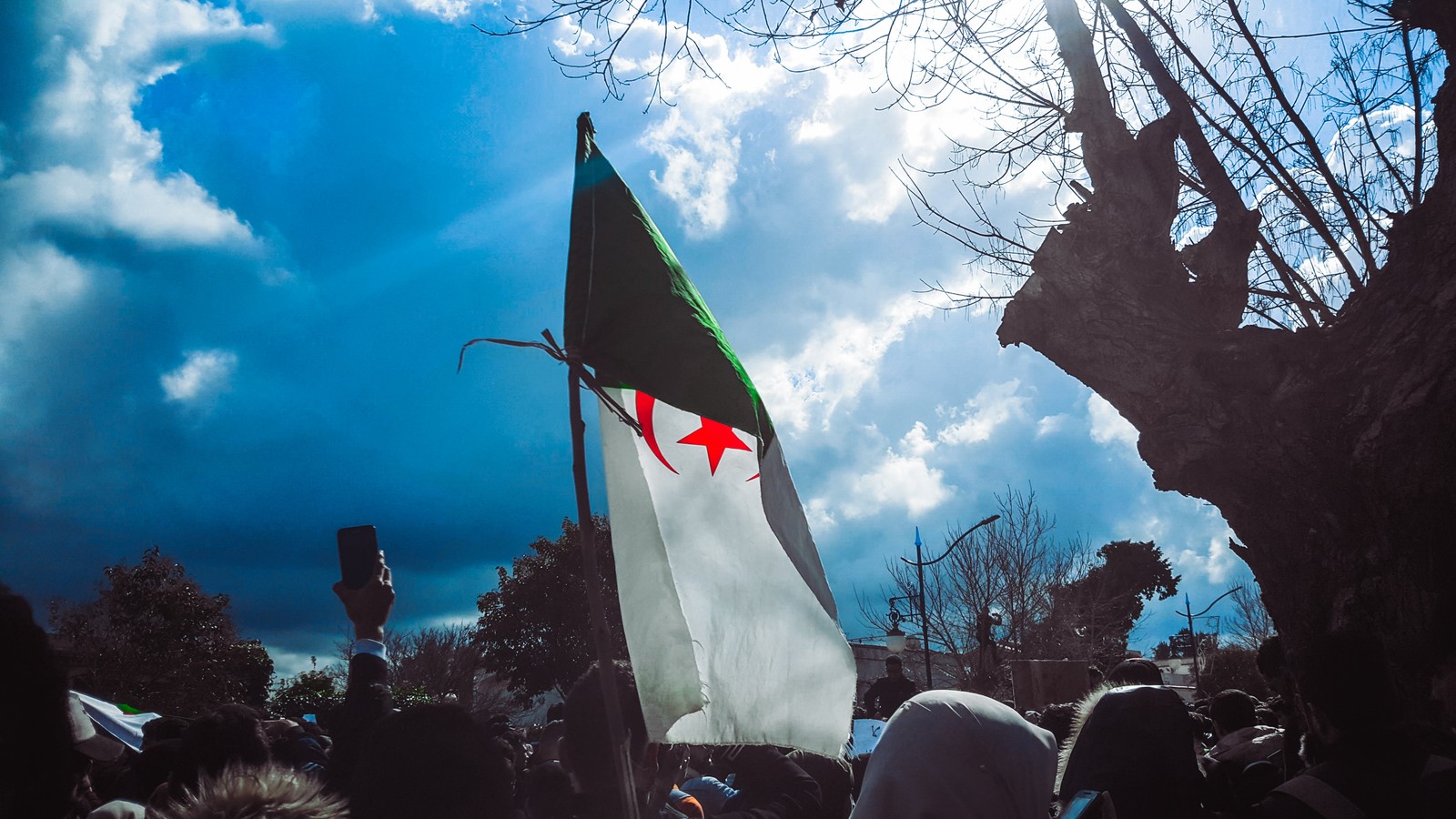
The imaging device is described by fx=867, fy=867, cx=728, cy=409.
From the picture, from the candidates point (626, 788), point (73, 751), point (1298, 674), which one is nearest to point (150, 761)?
point (73, 751)

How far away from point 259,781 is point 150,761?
2195 mm

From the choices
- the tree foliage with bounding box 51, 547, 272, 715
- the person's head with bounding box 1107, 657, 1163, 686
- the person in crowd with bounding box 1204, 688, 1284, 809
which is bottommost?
the person in crowd with bounding box 1204, 688, 1284, 809

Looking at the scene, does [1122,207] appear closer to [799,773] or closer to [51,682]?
[799,773]

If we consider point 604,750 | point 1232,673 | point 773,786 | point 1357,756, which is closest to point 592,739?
point 604,750

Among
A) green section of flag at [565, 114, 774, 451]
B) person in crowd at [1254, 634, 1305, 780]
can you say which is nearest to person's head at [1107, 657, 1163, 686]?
person in crowd at [1254, 634, 1305, 780]

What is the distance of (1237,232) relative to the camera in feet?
16.4

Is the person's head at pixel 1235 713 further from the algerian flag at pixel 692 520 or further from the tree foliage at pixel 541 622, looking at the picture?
the tree foliage at pixel 541 622

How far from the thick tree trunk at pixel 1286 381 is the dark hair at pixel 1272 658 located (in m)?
0.20

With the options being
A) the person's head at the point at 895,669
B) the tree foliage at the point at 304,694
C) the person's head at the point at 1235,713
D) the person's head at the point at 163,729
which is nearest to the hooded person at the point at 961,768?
the person's head at the point at 1235,713

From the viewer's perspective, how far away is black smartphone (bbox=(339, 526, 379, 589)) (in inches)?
105

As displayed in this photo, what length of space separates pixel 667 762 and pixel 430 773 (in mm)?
1027

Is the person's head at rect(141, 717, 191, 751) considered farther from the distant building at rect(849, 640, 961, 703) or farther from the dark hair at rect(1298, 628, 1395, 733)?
the distant building at rect(849, 640, 961, 703)

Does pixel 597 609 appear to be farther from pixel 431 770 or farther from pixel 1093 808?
pixel 1093 808

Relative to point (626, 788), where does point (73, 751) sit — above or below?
above
